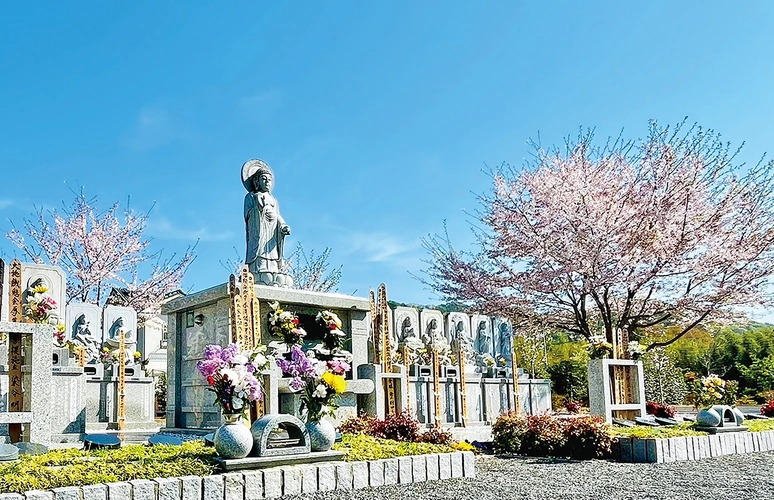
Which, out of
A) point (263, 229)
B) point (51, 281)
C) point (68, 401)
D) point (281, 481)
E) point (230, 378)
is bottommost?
point (281, 481)

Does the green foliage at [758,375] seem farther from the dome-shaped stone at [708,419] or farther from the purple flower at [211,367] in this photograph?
the purple flower at [211,367]

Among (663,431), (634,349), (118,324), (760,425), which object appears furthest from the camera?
(118,324)

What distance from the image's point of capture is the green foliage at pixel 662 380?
2167 cm

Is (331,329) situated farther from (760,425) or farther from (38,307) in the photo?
(760,425)

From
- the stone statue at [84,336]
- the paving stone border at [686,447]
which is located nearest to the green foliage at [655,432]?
the paving stone border at [686,447]

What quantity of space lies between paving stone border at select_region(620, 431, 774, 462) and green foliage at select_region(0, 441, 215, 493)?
4.64 metres

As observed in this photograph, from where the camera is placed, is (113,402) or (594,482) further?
(113,402)

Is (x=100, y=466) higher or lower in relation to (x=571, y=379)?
higher

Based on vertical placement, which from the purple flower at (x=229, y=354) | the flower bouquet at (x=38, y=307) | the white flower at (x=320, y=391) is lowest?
the white flower at (x=320, y=391)

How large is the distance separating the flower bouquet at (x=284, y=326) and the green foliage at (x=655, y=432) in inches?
167

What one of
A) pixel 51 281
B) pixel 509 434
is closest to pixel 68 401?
pixel 51 281

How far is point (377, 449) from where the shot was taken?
656 centimetres

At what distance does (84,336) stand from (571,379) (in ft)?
46.2

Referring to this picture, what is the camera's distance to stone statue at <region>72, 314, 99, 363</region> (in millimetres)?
14034
